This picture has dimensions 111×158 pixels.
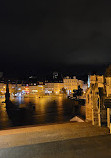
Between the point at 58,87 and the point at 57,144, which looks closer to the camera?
the point at 57,144

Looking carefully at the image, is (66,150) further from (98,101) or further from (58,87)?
(58,87)

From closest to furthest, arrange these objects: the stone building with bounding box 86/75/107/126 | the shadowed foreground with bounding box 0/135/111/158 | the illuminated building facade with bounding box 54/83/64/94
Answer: the shadowed foreground with bounding box 0/135/111/158
the stone building with bounding box 86/75/107/126
the illuminated building facade with bounding box 54/83/64/94

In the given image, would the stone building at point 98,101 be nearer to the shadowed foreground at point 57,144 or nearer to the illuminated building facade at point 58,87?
the shadowed foreground at point 57,144

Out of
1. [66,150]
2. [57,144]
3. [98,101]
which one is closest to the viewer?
[66,150]

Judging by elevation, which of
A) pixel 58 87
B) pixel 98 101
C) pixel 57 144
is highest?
pixel 58 87

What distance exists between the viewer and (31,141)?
22.5 ft

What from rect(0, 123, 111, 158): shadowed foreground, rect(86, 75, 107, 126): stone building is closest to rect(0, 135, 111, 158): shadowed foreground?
rect(0, 123, 111, 158): shadowed foreground

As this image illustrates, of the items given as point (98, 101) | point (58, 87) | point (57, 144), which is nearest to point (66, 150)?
point (57, 144)

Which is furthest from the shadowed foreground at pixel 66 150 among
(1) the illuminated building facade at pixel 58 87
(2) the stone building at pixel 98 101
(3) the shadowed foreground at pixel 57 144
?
(1) the illuminated building facade at pixel 58 87

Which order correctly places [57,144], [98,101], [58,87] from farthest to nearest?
[58,87], [98,101], [57,144]

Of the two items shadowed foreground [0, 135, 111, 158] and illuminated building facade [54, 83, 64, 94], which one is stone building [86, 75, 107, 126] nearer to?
shadowed foreground [0, 135, 111, 158]

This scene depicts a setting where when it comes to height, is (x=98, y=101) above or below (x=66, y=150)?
above

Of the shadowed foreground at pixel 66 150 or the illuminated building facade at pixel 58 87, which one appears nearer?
the shadowed foreground at pixel 66 150

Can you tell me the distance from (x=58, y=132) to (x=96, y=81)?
15.1 ft
